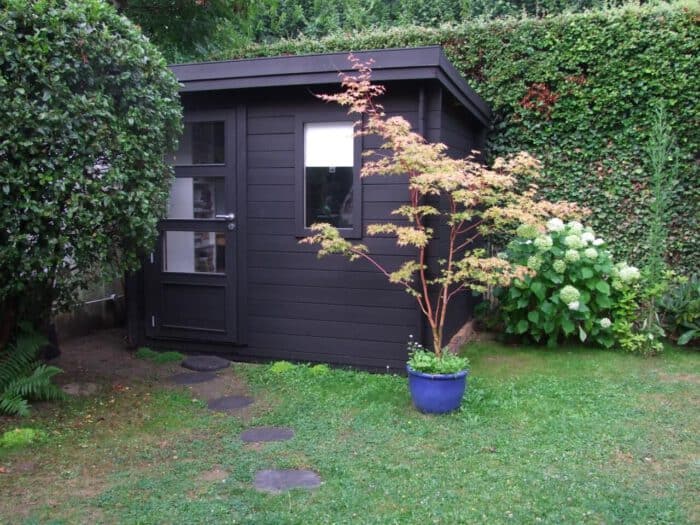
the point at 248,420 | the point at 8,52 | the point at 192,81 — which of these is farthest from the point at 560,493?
the point at 192,81

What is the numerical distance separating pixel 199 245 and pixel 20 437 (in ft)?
8.27

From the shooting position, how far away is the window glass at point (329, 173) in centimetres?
525

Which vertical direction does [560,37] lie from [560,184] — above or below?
above

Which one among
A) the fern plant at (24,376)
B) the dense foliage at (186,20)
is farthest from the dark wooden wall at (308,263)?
the dense foliage at (186,20)

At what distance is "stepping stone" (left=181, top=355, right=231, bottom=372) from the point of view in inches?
216

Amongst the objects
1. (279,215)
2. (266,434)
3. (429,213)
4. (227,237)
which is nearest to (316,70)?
(279,215)

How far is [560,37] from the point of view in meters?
6.74

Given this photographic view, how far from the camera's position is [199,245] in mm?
5887

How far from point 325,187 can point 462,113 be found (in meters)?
1.73

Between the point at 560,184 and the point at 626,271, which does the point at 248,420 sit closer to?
the point at 626,271

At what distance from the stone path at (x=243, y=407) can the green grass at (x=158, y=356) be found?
124 mm

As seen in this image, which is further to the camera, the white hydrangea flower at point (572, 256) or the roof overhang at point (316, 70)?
the white hydrangea flower at point (572, 256)

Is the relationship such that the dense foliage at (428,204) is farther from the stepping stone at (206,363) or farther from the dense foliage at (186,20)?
the dense foliage at (186,20)

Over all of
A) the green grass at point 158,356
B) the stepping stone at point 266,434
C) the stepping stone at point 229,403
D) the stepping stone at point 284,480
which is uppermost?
the green grass at point 158,356
